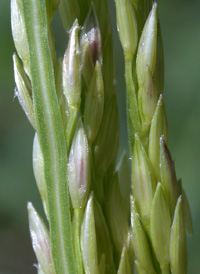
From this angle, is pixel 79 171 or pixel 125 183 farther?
→ pixel 125 183

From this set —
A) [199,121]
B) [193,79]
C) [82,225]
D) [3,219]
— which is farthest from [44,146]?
[3,219]

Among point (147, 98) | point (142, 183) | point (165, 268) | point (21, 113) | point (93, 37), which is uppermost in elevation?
point (21, 113)

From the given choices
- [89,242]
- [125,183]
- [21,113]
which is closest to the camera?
[89,242]

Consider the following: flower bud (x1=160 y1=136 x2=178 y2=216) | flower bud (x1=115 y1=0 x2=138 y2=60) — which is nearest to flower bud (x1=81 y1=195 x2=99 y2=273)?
flower bud (x1=160 y1=136 x2=178 y2=216)

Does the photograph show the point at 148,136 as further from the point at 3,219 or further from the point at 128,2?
the point at 3,219

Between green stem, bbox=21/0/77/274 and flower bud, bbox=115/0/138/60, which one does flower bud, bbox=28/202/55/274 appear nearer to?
green stem, bbox=21/0/77/274

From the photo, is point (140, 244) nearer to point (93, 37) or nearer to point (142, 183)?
point (142, 183)

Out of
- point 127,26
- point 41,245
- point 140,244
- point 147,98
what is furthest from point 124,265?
point 127,26

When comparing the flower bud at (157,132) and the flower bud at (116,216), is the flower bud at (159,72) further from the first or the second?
the flower bud at (116,216)
